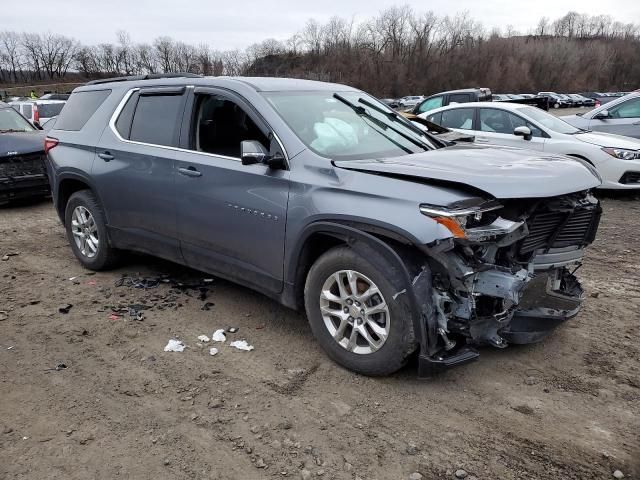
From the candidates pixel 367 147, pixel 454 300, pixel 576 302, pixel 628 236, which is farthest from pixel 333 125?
pixel 628 236

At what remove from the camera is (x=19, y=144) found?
8.71 metres

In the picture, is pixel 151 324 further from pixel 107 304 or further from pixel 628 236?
pixel 628 236

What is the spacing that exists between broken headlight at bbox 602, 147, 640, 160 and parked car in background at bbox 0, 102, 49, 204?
30.5ft

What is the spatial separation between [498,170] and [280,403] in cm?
194

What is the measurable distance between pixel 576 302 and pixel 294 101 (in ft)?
8.28

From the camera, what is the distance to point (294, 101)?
4.07 m

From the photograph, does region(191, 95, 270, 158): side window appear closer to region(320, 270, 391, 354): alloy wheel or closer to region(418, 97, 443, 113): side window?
region(320, 270, 391, 354): alloy wheel

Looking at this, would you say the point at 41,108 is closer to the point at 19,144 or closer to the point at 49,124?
the point at 49,124

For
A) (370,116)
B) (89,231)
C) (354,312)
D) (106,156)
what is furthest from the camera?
(89,231)

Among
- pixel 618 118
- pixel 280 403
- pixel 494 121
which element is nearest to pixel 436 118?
pixel 494 121

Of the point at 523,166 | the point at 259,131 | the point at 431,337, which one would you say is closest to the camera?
the point at 431,337

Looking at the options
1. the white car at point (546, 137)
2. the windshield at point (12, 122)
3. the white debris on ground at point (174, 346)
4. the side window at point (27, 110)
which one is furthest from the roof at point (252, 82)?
the side window at point (27, 110)

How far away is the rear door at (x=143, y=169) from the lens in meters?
4.43

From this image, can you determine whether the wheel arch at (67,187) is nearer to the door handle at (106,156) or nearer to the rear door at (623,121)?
the door handle at (106,156)
